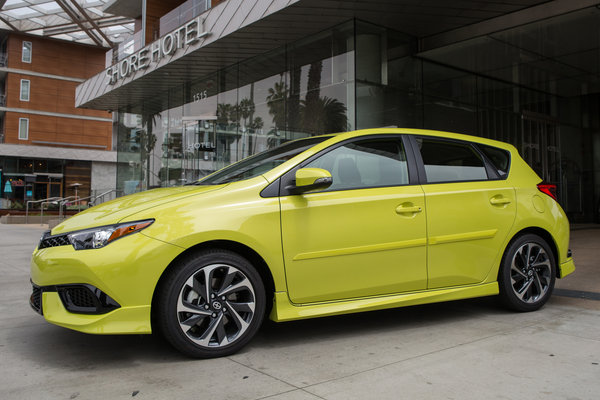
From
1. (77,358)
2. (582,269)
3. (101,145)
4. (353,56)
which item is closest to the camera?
(77,358)

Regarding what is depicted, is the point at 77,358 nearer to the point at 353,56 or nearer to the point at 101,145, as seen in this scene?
the point at 353,56

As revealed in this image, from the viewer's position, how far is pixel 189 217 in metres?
3.18

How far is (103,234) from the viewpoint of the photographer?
10.1 feet

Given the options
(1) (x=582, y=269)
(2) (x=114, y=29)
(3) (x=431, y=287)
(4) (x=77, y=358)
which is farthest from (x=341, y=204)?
(2) (x=114, y=29)

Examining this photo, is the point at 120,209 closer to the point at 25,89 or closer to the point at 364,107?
the point at 364,107

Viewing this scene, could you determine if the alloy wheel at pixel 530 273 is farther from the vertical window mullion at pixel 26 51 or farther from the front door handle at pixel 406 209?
the vertical window mullion at pixel 26 51

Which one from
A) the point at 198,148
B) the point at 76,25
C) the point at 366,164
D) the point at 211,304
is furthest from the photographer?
the point at 76,25

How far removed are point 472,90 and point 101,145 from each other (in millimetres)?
36357

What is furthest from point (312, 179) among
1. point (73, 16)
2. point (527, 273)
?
point (73, 16)

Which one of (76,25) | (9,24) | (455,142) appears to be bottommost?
(455,142)

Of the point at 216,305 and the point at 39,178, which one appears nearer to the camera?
the point at 216,305

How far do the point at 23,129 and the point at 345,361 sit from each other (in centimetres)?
4218

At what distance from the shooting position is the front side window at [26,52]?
129 ft

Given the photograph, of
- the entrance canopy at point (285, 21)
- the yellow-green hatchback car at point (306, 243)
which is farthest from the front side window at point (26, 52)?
the yellow-green hatchback car at point (306, 243)
